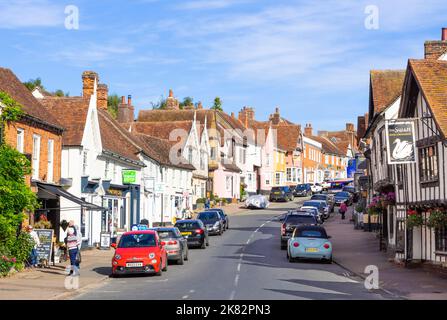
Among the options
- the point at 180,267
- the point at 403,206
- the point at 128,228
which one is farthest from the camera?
the point at 128,228

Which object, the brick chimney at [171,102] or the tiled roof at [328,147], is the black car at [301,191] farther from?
the tiled roof at [328,147]

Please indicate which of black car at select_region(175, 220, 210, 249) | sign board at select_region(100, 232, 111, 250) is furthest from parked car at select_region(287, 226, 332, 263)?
sign board at select_region(100, 232, 111, 250)

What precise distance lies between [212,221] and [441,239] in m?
21.4

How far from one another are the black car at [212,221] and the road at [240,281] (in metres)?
7.38

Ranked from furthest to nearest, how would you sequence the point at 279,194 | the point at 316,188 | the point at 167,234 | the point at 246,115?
the point at 246,115
the point at 316,188
the point at 279,194
the point at 167,234

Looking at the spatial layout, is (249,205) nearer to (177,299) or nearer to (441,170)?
(441,170)

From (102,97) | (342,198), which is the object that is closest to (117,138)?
(102,97)

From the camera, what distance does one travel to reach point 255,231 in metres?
48.8

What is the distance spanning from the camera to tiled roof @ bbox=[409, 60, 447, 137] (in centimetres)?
2451

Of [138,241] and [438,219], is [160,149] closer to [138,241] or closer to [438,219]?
[138,241]

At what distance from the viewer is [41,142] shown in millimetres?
31797

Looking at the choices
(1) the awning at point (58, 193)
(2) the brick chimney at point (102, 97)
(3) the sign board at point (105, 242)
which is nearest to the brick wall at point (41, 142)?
(1) the awning at point (58, 193)
